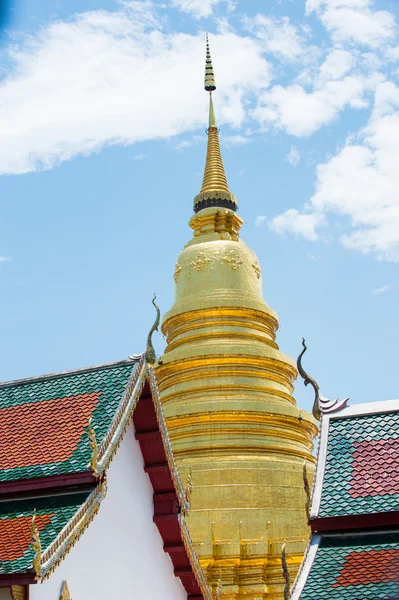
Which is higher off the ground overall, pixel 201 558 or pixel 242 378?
pixel 242 378

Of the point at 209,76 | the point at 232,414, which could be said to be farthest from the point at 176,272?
the point at 209,76

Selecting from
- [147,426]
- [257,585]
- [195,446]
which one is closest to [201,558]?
[257,585]

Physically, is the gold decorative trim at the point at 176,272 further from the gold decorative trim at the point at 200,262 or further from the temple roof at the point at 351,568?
the temple roof at the point at 351,568

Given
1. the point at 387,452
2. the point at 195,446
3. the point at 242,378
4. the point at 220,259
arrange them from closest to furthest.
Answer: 1. the point at 387,452
2. the point at 195,446
3. the point at 242,378
4. the point at 220,259

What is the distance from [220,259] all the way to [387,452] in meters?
→ 11.7

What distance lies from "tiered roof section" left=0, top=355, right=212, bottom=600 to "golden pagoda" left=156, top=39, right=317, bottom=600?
17.1 feet

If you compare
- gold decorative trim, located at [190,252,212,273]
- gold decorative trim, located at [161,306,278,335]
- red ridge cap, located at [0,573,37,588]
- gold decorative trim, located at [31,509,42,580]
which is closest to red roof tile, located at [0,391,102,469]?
gold decorative trim, located at [31,509,42,580]

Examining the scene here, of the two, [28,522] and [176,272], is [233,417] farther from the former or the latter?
[28,522]

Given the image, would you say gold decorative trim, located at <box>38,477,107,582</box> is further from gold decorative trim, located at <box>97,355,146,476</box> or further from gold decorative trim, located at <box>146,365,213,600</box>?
gold decorative trim, located at <box>146,365,213,600</box>

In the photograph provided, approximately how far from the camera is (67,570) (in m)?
7.67

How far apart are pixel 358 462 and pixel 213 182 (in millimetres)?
14454

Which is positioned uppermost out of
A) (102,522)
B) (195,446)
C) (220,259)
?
(220,259)

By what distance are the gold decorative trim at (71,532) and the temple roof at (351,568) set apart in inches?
74.3

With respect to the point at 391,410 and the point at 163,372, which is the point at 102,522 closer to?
the point at 391,410
